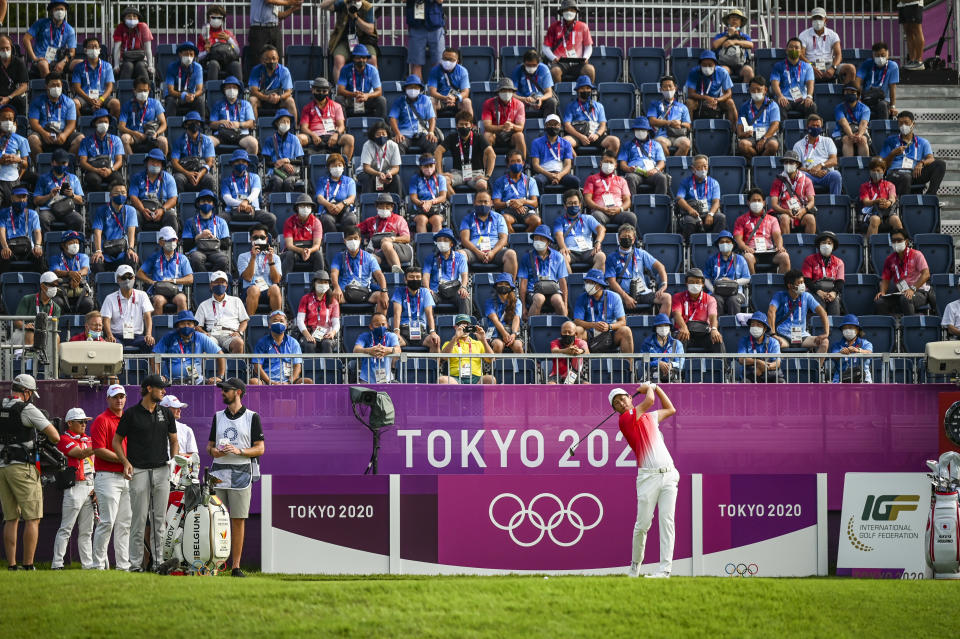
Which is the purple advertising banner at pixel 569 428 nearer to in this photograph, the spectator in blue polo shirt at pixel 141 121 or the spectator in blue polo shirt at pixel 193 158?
the spectator in blue polo shirt at pixel 193 158

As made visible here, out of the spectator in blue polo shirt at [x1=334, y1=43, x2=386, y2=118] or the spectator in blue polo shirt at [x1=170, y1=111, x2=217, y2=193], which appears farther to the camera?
the spectator in blue polo shirt at [x1=334, y1=43, x2=386, y2=118]

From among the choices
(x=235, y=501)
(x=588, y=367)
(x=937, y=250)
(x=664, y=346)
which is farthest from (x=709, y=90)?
(x=235, y=501)

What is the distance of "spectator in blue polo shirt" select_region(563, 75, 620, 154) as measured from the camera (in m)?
22.8

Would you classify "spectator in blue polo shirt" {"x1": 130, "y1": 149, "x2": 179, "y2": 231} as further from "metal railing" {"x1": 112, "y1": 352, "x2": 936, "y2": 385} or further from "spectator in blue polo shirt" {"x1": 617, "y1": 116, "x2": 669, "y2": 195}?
"spectator in blue polo shirt" {"x1": 617, "y1": 116, "x2": 669, "y2": 195}

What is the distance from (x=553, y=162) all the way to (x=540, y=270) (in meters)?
2.82

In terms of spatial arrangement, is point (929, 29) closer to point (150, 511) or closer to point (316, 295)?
point (316, 295)

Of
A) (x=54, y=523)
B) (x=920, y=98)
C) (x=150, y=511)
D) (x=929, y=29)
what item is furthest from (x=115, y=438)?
(x=929, y=29)

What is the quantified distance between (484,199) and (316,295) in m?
2.99

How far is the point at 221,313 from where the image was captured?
18938 millimetres

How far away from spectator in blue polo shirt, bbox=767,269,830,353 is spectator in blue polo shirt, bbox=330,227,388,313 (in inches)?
213

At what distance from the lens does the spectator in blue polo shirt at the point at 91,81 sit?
23062 mm

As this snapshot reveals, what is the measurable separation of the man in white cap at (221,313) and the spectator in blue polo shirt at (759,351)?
6553 mm

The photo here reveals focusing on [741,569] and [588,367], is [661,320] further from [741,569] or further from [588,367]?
[741,569]

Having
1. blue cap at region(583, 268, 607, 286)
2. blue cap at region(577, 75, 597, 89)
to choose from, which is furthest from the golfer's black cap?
blue cap at region(577, 75, 597, 89)
